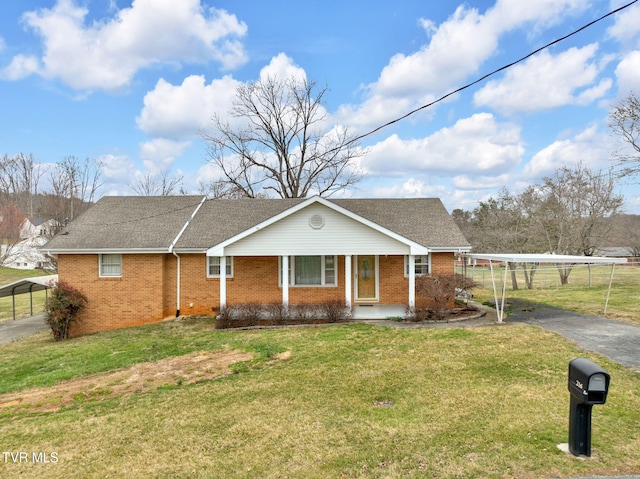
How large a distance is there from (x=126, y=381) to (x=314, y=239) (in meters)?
7.09

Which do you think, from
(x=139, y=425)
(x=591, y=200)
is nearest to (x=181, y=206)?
(x=139, y=425)

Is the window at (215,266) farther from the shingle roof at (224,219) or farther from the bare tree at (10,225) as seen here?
the bare tree at (10,225)

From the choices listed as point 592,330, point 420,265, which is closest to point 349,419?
point 592,330

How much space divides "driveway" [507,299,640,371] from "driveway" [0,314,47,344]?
1762cm

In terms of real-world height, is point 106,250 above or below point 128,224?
→ below

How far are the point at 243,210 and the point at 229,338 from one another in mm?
8478

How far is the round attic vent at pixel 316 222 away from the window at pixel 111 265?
749cm

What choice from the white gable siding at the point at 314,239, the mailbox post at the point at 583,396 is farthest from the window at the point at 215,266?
the mailbox post at the point at 583,396

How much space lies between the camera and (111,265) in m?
15.1

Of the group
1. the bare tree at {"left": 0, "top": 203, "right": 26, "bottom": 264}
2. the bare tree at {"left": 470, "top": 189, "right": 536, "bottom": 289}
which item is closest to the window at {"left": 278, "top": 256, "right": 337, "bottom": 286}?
the bare tree at {"left": 470, "top": 189, "right": 536, "bottom": 289}

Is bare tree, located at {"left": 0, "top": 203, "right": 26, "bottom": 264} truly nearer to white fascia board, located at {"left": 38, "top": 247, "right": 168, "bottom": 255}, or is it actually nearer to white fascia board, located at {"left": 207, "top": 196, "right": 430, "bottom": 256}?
white fascia board, located at {"left": 38, "top": 247, "right": 168, "bottom": 255}

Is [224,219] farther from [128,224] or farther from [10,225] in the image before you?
[10,225]

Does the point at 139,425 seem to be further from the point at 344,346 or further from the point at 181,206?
the point at 181,206

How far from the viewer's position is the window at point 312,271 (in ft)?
50.5
